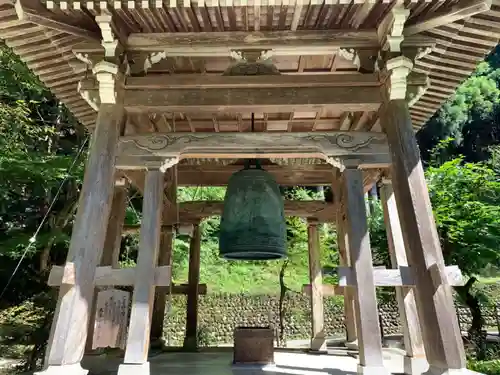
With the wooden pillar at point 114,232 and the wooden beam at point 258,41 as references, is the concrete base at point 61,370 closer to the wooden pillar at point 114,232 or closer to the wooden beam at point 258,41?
the wooden pillar at point 114,232

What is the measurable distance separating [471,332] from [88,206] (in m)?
10.8

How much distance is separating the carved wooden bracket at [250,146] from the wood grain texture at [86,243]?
209 millimetres

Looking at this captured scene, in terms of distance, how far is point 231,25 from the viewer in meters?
4.32

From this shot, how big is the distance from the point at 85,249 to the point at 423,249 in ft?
10.6

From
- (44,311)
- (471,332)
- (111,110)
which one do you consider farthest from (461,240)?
(44,311)

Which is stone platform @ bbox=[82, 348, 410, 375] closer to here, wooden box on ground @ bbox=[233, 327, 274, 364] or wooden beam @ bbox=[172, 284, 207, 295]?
wooden box on ground @ bbox=[233, 327, 274, 364]

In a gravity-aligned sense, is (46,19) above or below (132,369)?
above

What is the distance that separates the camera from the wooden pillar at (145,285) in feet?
11.7

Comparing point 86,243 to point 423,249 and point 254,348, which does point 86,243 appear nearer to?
point 423,249

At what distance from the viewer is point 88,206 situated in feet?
12.7

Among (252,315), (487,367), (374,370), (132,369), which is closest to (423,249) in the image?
(374,370)

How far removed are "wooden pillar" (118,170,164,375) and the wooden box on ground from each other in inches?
109

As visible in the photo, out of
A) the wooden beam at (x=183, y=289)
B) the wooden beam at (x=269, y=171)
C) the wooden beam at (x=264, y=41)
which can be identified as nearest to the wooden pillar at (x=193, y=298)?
the wooden beam at (x=183, y=289)

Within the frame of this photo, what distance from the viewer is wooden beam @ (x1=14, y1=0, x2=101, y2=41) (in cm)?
379
